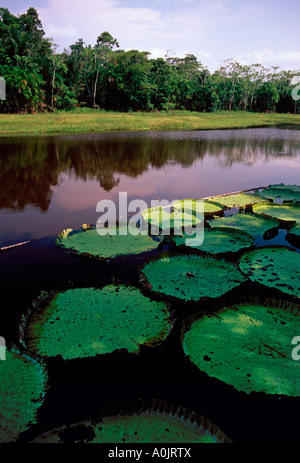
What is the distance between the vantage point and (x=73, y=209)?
5.06 meters

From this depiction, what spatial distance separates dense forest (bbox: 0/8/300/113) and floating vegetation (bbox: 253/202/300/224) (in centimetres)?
1810

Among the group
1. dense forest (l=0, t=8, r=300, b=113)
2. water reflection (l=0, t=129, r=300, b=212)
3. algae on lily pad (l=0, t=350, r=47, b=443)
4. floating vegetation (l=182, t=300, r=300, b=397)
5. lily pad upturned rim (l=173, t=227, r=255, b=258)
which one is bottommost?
algae on lily pad (l=0, t=350, r=47, b=443)

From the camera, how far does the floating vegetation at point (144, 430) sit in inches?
54.3

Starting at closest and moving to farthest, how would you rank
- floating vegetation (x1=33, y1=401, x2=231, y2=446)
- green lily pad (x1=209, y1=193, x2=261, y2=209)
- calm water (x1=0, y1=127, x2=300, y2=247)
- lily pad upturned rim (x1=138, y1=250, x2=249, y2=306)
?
1. floating vegetation (x1=33, y1=401, x2=231, y2=446)
2. lily pad upturned rim (x1=138, y1=250, x2=249, y2=306)
3. calm water (x1=0, y1=127, x2=300, y2=247)
4. green lily pad (x1=209, y1=193, x2=261, y2=209)

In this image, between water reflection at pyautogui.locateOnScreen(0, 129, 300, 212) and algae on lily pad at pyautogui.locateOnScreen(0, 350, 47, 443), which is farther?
water reflection at pyautogui.locateOnScreen(0, 129, 300, 212)

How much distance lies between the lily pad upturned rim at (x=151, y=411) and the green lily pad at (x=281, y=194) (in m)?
4.69

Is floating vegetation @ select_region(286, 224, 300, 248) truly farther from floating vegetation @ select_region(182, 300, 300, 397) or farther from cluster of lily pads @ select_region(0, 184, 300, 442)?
floating vegetation @ select_region(182, 300, 300, 397)

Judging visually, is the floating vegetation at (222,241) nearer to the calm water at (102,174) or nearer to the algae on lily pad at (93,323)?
the algae on lily pad at (93,323)

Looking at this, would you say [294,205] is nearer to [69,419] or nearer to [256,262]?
[256,262]

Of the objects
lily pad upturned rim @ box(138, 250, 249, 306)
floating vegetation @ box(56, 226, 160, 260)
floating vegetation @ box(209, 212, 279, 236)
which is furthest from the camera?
floating vegetation @ box(209, 212, 279, 236)

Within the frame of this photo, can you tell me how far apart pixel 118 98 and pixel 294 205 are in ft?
83.0

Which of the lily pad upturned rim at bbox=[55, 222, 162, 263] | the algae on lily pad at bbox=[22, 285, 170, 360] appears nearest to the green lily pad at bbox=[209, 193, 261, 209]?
the lily pad upturned rim at bbox=[55, 222, 162, 263]

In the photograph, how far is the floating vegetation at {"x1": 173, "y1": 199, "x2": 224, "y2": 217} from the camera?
446cm

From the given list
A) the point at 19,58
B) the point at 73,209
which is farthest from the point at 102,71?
the point at 73,209
